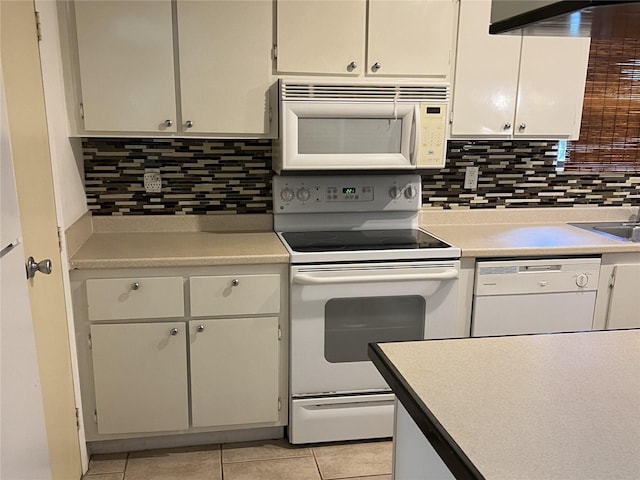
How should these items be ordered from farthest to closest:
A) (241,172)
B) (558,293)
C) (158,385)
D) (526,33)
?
(241,172) < (558,293) < (158,385) < (526,33)

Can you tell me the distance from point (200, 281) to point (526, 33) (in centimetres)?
158

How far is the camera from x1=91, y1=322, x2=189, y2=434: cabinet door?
230cm

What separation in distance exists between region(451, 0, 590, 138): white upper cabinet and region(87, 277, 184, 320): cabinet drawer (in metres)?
1.48

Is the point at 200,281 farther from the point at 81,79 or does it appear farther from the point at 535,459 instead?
the point at 535,459

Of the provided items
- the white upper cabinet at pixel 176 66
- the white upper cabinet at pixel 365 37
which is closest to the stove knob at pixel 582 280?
the white upper cabinet at pixel 365 37

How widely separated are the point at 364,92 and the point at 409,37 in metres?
0.34

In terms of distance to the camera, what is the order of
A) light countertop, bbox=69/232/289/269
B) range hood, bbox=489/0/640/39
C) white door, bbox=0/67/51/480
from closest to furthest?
1. range hood, bbox=489/0/640/39
2. white door, bbox=0/67/51/480
3. light countertop, bbox=69/232/289/269

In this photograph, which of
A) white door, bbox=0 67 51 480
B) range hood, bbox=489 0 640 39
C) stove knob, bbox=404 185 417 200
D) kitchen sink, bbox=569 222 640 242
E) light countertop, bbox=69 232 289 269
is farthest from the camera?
kitchen sink, bbox=569 222 640 242

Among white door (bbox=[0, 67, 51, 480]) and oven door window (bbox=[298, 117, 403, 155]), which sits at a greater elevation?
oven door window (bbox=[298, 117, 403, 155])

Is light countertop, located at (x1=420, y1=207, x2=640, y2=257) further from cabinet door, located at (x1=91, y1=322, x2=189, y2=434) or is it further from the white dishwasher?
cabinet door, located at (x1=91, y1=322, x2=189, y2=434)

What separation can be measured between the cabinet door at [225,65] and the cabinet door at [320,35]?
0.07 metres

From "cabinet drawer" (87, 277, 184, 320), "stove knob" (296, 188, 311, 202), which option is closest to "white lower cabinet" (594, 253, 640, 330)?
"stove knob" (296, 188, 311, 202)

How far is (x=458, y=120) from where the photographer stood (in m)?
2.63

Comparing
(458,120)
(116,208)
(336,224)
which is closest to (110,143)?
(116,208)
